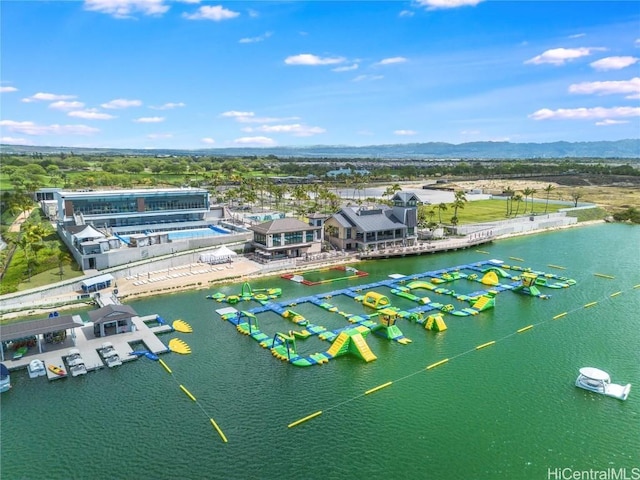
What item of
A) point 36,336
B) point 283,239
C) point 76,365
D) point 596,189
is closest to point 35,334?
point 36,336

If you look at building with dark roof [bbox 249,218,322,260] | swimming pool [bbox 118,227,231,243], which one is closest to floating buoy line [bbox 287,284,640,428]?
building with dark roof [bbox 249,218,322,260]

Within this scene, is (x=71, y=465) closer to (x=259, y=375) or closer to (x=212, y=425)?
(x=212, y=425)

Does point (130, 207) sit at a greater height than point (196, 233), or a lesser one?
greater

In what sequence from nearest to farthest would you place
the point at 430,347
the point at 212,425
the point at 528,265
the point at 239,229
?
the point at 212,425 → the point at 430,347 → the point at 528,265 → the point at 239,229

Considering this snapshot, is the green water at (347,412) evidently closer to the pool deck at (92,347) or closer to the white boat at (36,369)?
the white boat at (36,369)

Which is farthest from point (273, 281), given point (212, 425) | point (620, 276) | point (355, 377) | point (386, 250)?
point (620, 276)

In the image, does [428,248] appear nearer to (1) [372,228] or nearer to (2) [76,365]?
(1) [372,228]
